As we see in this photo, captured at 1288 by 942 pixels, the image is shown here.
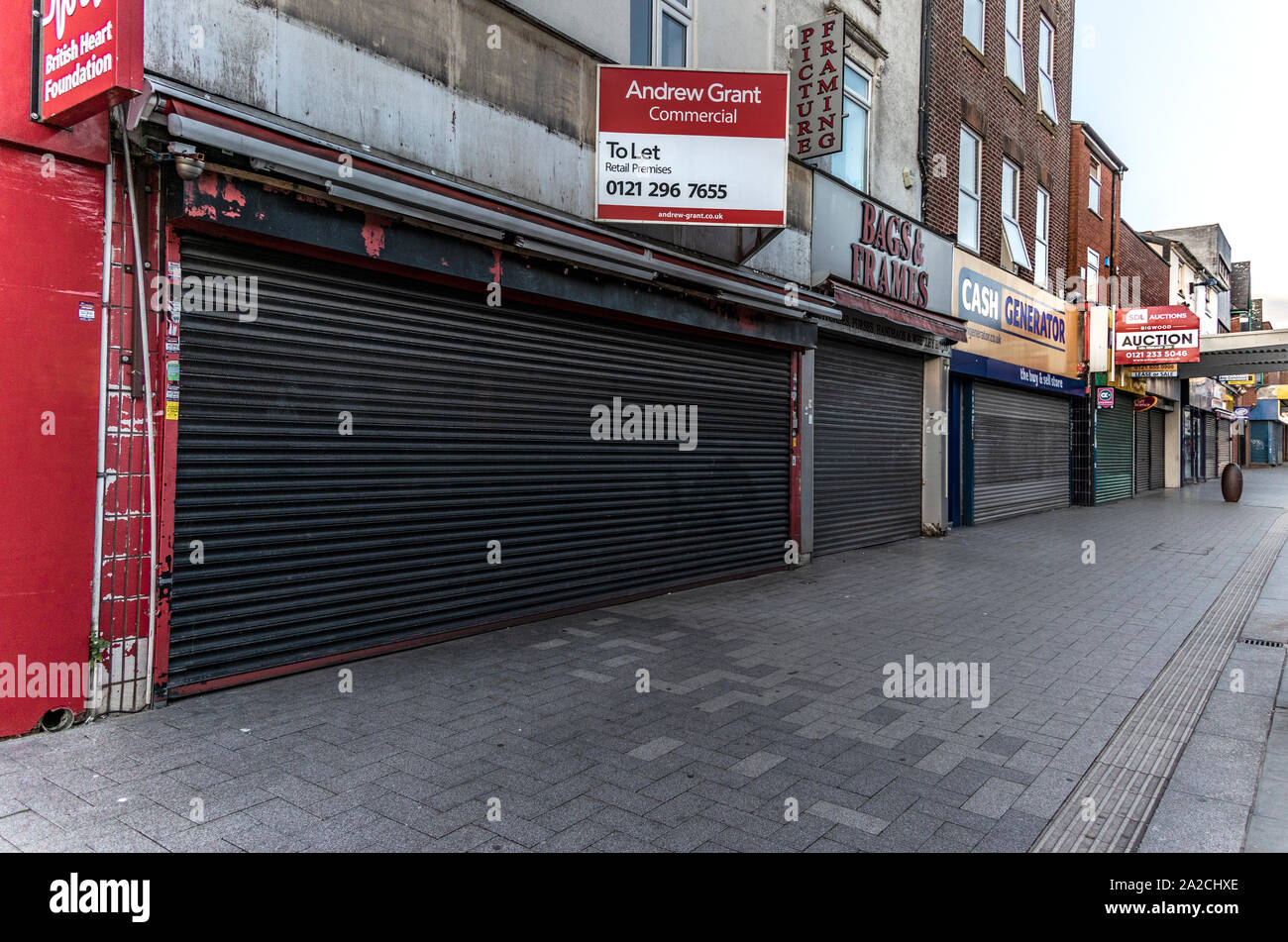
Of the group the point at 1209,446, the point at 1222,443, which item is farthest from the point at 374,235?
the point at 1222,443

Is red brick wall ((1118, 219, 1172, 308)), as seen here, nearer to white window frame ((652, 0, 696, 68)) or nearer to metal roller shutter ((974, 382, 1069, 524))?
metal roller shutter ((974, 382, 1069, 524))

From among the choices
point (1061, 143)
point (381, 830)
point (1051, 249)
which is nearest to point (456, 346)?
point (381, 830)

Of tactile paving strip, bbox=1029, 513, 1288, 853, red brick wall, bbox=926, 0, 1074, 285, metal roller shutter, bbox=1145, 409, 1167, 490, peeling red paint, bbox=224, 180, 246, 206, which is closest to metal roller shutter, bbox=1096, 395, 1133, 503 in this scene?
metal roller shutter, bbox=1145, 409, 1167, 490

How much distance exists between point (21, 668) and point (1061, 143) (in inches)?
919

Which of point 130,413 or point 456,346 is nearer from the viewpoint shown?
point 130,413

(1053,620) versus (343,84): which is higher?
(343,84)

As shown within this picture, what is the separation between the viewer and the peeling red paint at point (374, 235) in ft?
18.4

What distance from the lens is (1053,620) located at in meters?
7.81

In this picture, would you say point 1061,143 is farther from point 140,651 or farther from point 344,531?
point 140,651

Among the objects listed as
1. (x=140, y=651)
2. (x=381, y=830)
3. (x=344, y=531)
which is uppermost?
(x=344, y=531)

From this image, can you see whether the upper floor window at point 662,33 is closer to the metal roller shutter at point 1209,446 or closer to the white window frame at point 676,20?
the white window frame at point 676,20

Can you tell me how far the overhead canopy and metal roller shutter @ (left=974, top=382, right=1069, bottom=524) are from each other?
8828 millimetres

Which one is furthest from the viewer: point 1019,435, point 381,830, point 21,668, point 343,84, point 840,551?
point 1019,435

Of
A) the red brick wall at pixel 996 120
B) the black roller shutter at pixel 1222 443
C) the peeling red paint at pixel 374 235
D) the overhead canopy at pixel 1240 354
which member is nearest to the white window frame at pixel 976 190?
the red brick wall at pixel 996 120
